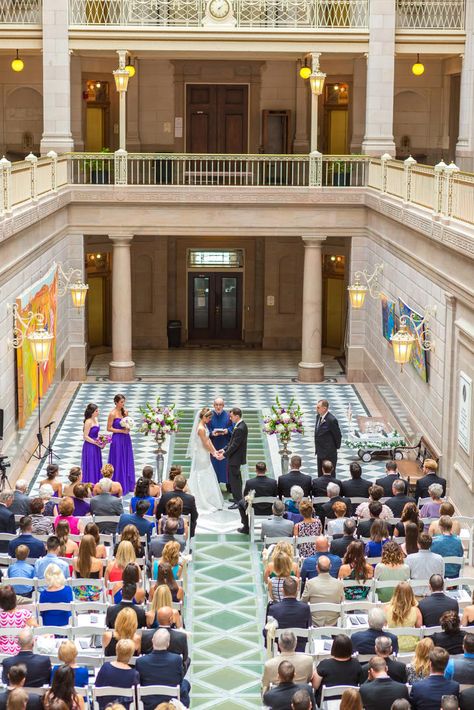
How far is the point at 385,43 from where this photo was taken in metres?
30.2

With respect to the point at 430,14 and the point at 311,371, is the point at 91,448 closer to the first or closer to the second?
the point at 311,371

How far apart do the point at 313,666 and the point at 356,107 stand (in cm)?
2363

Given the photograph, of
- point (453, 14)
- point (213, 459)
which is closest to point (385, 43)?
point (453, 14)

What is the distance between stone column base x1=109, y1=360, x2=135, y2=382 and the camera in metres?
30.9

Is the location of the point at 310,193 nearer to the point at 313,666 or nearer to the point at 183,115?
the point at 183,115

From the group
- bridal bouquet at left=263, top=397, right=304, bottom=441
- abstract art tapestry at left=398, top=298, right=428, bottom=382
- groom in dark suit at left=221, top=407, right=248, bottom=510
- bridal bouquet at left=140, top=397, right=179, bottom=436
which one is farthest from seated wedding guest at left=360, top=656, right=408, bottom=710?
abstract art tapestry at left=398, top=298, right=428, bottom=382

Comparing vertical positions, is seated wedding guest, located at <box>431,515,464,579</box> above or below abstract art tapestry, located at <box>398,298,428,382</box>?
below

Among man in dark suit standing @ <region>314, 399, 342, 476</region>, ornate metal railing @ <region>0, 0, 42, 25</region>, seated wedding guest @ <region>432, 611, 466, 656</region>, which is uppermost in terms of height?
ornate metal railing @ <region>0, 0, 42, 25</region>

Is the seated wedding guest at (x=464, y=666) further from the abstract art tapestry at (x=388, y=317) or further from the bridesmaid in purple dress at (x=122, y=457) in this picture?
the abstract art tapestry at (x=388, y=317)

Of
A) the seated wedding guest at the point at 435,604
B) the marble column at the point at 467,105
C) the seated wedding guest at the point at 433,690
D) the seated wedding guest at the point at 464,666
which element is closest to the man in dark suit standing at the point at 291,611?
the seated wedding guest at the point at 435,604

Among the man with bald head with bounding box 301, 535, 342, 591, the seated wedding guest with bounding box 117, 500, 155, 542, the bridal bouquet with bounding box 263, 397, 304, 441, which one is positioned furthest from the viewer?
the bridal bouquet with bounding box 263, 397, 304, 441

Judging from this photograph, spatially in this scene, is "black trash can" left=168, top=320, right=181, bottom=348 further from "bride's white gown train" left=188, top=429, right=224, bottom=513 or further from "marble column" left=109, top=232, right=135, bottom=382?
"bride's white gown train" left=188, top=429, right=224, bottom=513

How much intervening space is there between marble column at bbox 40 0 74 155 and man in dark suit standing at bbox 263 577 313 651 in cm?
2040

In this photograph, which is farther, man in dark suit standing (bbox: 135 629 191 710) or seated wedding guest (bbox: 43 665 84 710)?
man in dark suit standing (bbox: 135 629 191 710)
